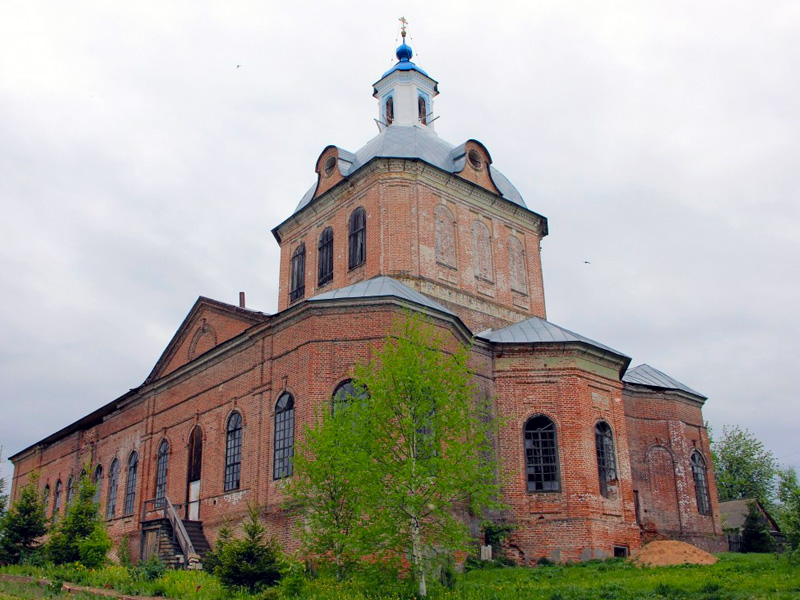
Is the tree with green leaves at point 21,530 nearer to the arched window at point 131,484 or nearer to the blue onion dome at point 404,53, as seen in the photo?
the arched window at point 131,484

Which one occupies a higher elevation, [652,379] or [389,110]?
[389,110]

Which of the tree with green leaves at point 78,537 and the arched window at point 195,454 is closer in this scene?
the tree with green leaves at point 78,537

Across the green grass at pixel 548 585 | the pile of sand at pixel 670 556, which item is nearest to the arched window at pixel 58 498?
the green grass at pixel 548 585

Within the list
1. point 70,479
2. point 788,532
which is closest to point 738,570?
point 788,532

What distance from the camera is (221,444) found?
22109 mm

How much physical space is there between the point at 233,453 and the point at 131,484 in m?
7.34

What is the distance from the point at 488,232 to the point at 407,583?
14575 mm

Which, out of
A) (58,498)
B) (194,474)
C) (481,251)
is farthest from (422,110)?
(58,498)

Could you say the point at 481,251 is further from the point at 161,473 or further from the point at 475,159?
the point at 161,473

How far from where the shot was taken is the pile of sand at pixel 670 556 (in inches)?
685

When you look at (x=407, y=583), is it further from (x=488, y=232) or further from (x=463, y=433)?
(x=488, y=232)

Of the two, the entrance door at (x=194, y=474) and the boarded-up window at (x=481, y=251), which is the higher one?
the boarded-up window at (x=481, y=251)

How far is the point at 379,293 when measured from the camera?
20125mm

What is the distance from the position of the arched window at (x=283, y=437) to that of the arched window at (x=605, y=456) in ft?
26.9
